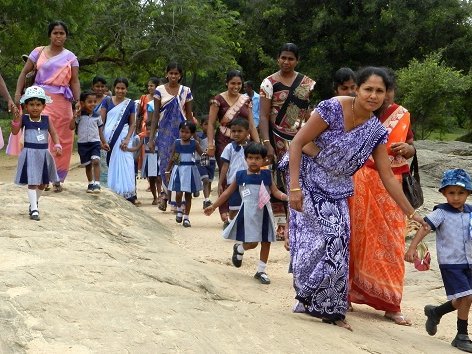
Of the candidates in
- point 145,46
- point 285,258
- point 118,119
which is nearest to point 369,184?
point 285,258

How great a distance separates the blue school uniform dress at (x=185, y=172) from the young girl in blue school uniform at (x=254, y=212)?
306 centimetres

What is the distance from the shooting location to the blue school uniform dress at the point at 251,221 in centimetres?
676

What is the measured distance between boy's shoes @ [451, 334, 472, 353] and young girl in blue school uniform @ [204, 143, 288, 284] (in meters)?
1.80

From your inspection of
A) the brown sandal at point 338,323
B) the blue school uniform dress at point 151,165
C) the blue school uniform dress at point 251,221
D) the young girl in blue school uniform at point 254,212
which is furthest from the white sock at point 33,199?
the blue school uniform dress at point 151,165

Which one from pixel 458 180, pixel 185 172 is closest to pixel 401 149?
pixel 458 180

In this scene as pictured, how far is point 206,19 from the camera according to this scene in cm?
2400

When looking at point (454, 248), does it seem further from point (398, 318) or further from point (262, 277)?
point (262, 277)

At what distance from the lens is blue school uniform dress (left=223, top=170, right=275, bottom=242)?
6760 mm

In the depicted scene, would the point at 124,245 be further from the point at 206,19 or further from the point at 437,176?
the point at 206,19

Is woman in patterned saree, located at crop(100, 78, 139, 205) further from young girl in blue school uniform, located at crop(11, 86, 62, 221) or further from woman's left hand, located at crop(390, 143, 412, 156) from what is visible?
woman's left hand, located at crop(390, 143, 412, 156)

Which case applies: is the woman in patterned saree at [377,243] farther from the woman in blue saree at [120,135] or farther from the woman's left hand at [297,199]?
the woman in blue saree at [120,135]

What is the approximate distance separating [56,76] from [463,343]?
16.5 ft

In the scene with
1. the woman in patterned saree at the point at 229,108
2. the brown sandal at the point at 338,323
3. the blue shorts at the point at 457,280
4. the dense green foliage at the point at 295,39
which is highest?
the dense green foliage at the point at 295,39

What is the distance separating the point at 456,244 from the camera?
5215mm
